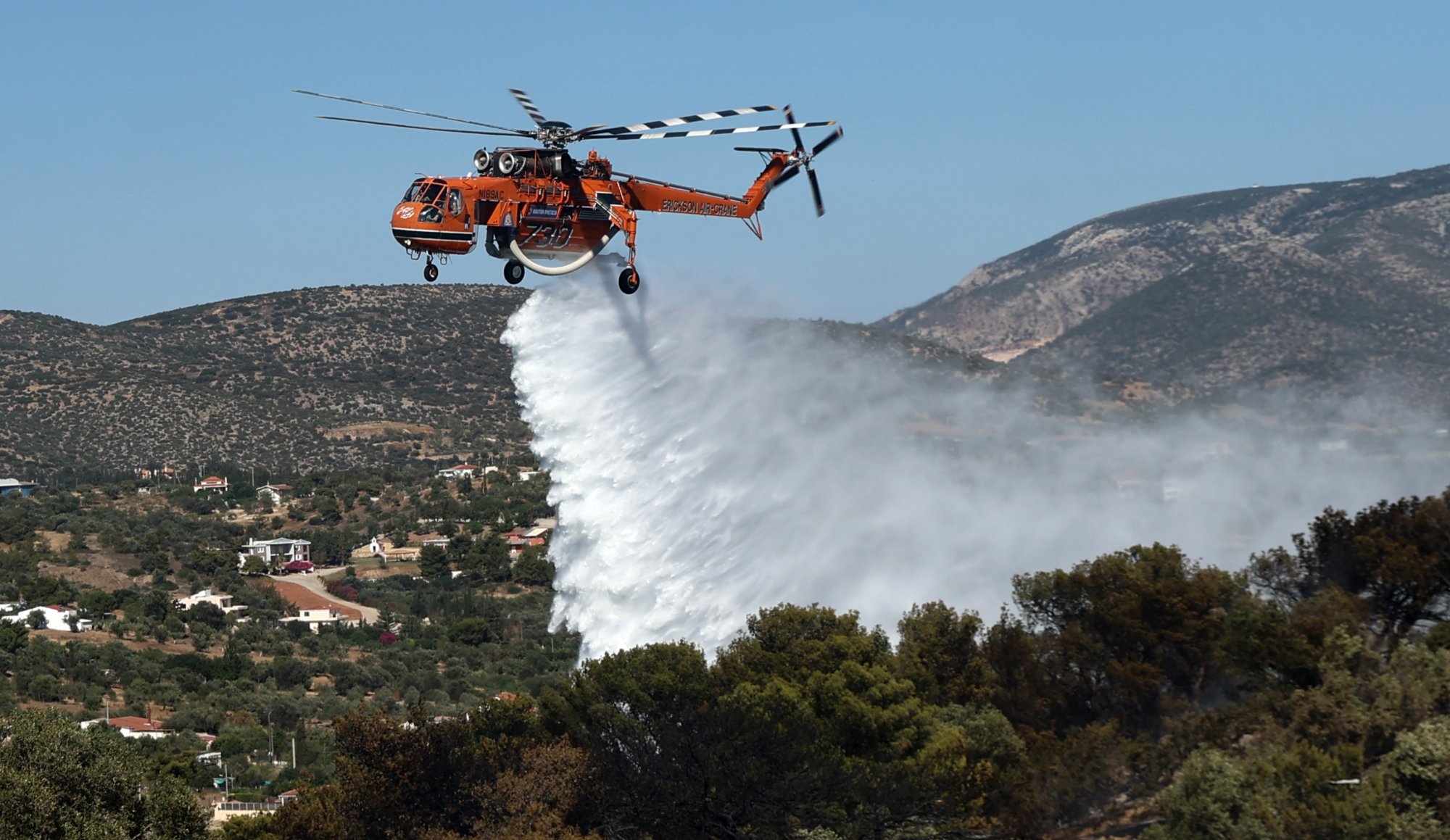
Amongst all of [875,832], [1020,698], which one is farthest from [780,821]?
[1020,698]

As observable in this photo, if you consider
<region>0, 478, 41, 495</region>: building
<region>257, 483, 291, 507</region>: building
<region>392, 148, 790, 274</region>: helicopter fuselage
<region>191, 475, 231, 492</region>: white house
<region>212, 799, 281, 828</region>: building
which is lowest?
Answer: <region>212, 799, 281, 828</region>: building

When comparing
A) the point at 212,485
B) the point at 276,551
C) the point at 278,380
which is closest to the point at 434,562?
the point at 276,551

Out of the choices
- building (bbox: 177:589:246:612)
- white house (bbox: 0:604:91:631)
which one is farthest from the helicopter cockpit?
building (bbox: 177:589:246:612)

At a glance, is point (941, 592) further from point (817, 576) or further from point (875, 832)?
point (875, 832)

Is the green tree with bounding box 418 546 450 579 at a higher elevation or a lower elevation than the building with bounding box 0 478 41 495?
lower

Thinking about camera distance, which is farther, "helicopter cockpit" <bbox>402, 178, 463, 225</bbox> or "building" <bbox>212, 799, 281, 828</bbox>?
"building" <bbox>212, 799, 281, 828</bbox>

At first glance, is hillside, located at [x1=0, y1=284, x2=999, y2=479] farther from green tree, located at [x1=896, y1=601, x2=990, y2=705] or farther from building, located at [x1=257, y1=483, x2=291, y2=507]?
green tree, located at [x1=896, y1=601, x2=990, y2=705]

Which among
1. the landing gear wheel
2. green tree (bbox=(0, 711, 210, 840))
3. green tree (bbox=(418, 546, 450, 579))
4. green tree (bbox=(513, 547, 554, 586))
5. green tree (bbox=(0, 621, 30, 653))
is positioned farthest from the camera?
green tree (bbox=(418, 546, 450, 579))

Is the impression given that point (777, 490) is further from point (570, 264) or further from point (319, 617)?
point (319, 617)

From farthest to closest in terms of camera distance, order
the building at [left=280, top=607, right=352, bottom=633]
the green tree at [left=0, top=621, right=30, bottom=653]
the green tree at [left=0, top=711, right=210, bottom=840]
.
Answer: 1. the building at [left=280, top=607, right=352, bottom=633]
2. the green tree at [left=0, top=621, right=30, bottom=653]
3. the green tree at [left=0, top=711, right=210, bottom=840]
